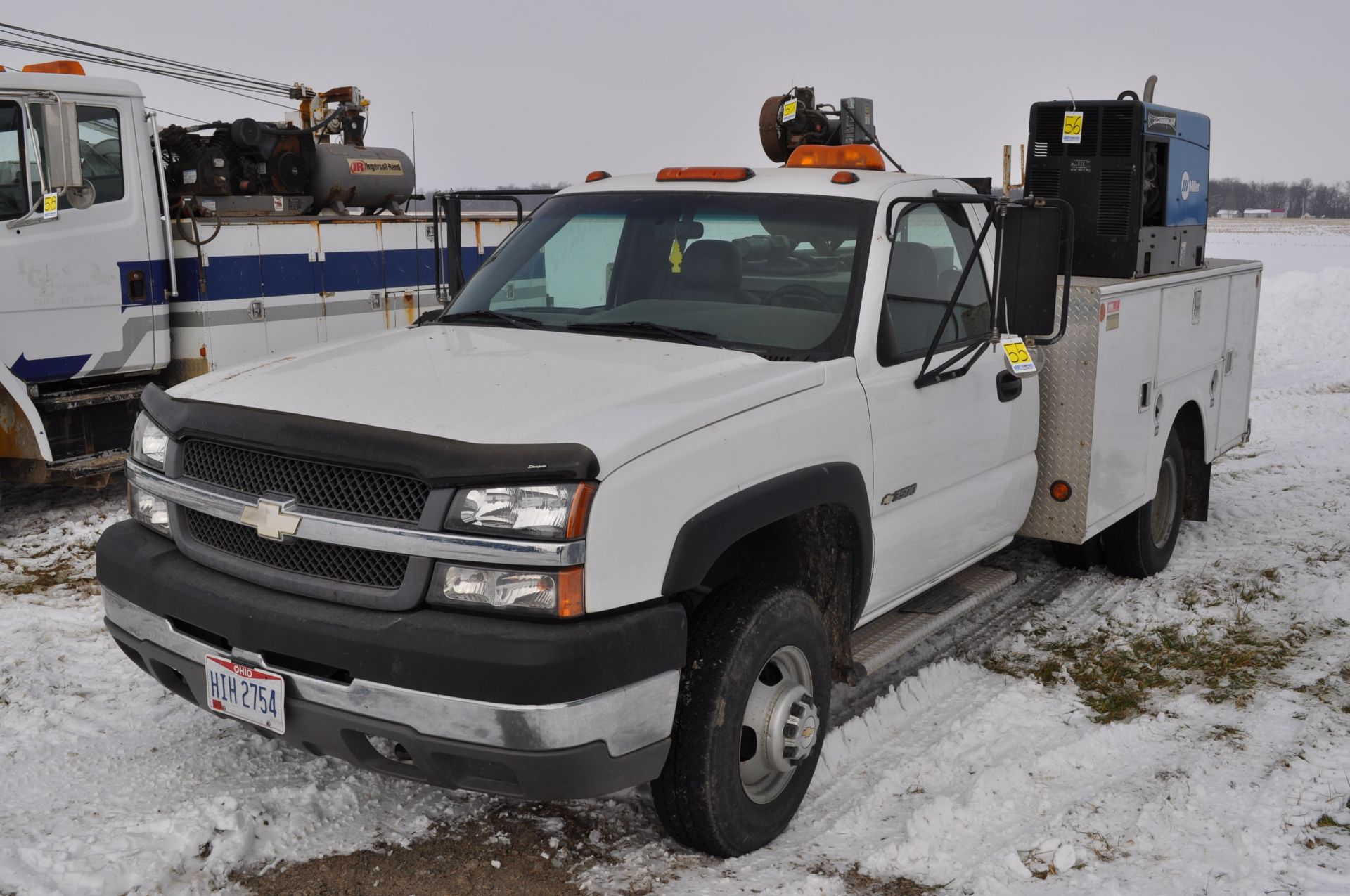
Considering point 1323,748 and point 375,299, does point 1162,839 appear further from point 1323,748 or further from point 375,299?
point 375,299

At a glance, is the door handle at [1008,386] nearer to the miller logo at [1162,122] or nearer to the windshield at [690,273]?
the windshield at [690,273]

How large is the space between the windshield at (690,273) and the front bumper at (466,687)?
4.42ft

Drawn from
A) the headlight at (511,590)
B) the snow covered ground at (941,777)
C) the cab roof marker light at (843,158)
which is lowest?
the snow covered ground at (941,777)

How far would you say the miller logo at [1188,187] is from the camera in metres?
6.84

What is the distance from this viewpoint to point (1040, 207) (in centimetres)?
423

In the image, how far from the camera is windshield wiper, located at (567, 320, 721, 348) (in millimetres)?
4070

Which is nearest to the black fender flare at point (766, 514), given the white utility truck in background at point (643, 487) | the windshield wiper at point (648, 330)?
the white utility truck in background at point (643, 487)

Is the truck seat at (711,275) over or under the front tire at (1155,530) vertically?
over

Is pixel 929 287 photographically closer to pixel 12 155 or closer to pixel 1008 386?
pixel 1008 386

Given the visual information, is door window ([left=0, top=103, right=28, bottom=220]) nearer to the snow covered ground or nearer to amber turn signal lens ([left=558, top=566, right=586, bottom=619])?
the snow covered ground

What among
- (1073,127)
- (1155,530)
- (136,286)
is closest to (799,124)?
(1073,127)

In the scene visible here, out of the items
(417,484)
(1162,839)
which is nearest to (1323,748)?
(1162,839)

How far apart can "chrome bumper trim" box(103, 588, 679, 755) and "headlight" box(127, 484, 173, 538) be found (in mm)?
671

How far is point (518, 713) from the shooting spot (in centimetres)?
291
